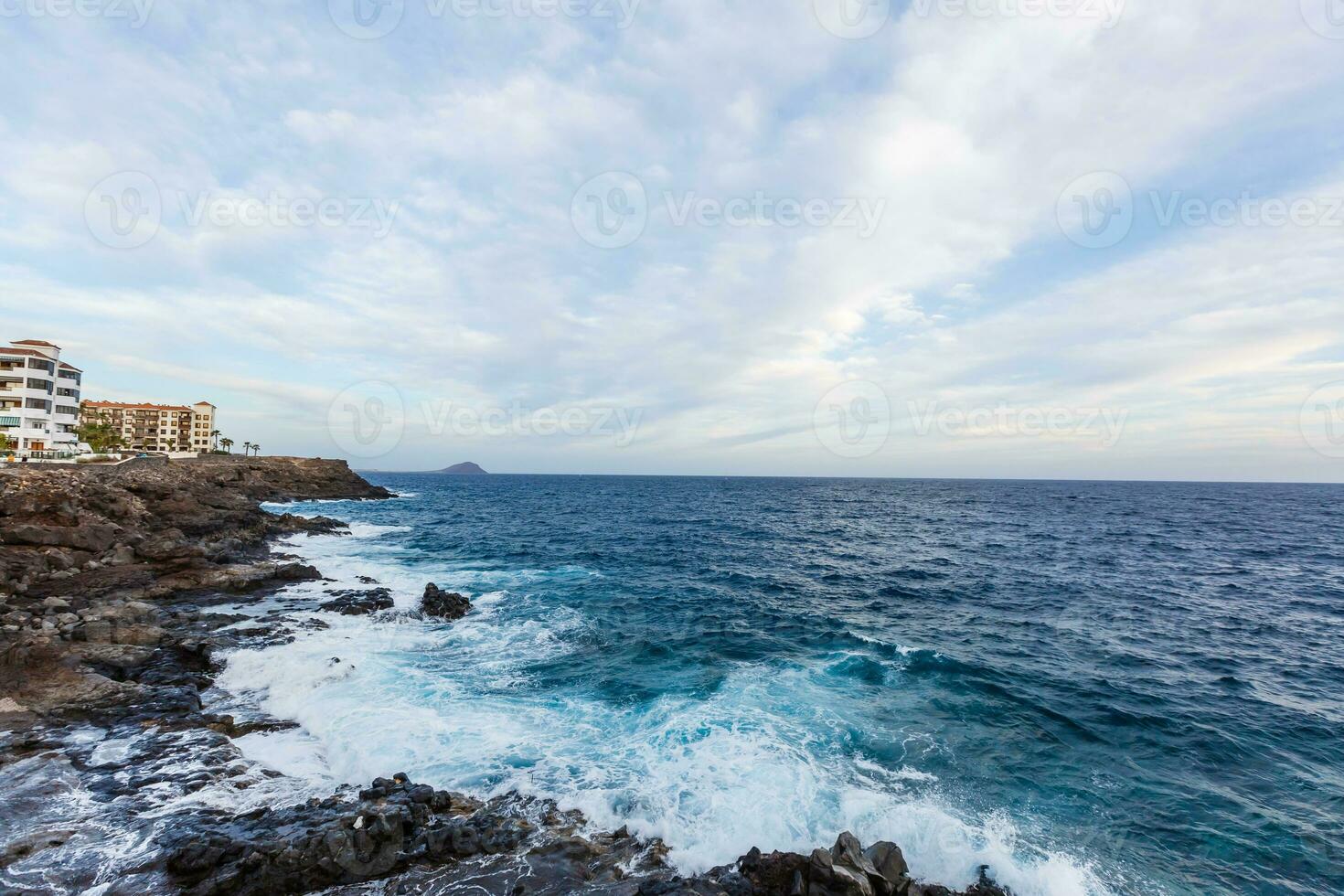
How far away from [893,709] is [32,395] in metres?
95.2

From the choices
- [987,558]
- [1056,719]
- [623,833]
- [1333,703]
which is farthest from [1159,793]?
[987,558]

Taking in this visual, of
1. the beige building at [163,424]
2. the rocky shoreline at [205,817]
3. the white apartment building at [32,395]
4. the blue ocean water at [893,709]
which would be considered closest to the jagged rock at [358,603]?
the blue ocean water at [893,709]

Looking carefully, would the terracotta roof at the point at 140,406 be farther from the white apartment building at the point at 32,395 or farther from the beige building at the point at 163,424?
the white apartment building at the point at 32,395

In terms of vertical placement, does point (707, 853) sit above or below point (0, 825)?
below

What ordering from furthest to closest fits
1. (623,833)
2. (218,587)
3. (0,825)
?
(218,587)
(623,833)
(0,825)

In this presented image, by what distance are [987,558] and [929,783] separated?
3506 cm

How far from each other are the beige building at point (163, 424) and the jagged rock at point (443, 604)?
121m

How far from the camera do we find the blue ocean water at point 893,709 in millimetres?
11438

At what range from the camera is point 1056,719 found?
1647 cm

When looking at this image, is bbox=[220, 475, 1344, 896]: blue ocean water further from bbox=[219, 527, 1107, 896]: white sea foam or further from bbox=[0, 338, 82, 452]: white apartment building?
bbox=[0, 338, 82, 452]: white apartment building

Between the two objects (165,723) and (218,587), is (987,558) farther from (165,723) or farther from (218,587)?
(218,587)

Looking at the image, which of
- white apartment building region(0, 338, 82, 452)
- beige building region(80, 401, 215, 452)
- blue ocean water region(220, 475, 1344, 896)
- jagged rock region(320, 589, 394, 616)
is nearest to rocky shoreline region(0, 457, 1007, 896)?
blue ocean water region(220, 475, 1344, 896)

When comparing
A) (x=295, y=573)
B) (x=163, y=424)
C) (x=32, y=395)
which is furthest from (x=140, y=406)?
(x=295, y=573)

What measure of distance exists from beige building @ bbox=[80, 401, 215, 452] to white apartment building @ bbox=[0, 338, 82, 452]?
45875 millimetres
